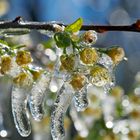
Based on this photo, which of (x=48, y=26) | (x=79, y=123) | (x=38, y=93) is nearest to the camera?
(x=48, y=26)

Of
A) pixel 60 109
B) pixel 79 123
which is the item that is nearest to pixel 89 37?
pixel 60 109

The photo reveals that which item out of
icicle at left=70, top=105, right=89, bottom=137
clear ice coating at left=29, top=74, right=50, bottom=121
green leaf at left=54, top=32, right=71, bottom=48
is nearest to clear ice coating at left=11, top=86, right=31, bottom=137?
clear ice coating at left=29, top=74, right=50, bottom=121

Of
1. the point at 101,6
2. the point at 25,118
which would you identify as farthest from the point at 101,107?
the point at 101,6

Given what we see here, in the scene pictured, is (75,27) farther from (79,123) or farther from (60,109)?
(79,123)

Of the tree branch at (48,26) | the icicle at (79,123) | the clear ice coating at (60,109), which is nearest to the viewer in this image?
the tree branch at (48,26)

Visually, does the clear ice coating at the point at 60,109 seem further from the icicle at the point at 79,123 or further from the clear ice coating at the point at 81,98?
the icicle at the point at 79,123

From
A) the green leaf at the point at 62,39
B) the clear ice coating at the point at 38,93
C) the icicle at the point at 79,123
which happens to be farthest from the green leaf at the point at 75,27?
the icicle at the point at 79,123
